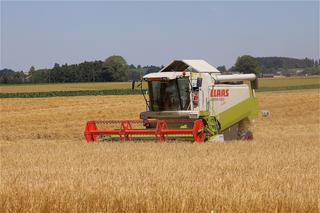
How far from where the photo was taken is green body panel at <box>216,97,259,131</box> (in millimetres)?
17575

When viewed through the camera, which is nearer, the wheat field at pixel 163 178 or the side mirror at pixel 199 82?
the wheat field at pixel 163 178

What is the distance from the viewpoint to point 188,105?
17.0m

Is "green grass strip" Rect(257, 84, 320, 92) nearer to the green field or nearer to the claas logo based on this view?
the green field

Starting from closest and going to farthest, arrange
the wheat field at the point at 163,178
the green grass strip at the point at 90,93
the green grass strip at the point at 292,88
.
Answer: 1. the wheat field at the point at 163,178
2. the green grass strip at the point at 90,93
3. the green grass strip at the point at 292,88

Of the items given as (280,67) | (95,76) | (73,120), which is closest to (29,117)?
(73,120)

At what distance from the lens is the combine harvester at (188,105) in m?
16.5

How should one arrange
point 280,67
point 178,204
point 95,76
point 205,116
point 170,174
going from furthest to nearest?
point 280,67 → point 95,76 → point 205,116 → point 170,174 → point 178,204

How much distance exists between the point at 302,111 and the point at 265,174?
2476cm

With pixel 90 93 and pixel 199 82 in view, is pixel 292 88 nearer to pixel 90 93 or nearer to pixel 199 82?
pixel 90 93

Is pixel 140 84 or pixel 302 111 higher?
pixel 140 84

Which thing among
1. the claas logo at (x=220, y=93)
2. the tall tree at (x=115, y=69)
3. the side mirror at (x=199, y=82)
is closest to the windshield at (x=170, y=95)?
the side mirror at (x=199, y=82)

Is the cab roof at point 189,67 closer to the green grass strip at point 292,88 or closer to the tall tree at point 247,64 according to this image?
the green grass strip at point 292,88

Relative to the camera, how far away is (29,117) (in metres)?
27.8

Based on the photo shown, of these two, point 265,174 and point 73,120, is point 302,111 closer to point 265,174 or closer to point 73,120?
point 73,120
